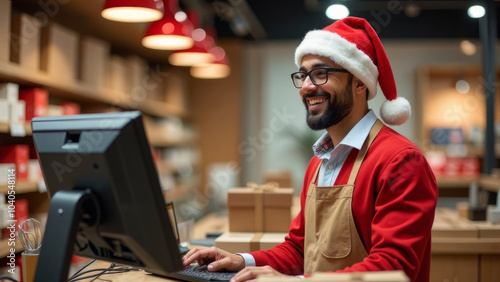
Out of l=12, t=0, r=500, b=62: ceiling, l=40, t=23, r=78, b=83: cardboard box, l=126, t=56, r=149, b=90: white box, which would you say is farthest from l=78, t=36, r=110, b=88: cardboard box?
l=12, t=0, r=500, b=62: ceiling

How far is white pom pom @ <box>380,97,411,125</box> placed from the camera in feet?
6.42

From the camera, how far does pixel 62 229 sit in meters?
1.28

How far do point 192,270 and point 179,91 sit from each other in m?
5.36

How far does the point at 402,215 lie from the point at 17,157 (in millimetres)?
2381

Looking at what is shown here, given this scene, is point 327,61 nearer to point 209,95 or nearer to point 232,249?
point 232,249

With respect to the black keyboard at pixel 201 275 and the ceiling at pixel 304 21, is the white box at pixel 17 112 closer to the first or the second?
the black keyboard at pixel 201 275

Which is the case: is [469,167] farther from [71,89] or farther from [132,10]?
[132,10]

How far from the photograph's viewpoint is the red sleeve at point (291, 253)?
6.27 ft

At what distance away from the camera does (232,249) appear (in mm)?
2451

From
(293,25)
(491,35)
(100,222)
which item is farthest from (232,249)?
(293,25)

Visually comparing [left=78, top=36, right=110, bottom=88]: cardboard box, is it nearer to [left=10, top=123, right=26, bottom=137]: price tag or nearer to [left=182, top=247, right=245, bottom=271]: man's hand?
[left=10, top=123, right=26, bottom=137]: price tag

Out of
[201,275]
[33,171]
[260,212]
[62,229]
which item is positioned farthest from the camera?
[33,171]

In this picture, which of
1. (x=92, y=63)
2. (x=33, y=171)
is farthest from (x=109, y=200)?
(x=92, y=63)

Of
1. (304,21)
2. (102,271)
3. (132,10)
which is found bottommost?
(102,271)
